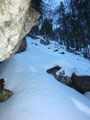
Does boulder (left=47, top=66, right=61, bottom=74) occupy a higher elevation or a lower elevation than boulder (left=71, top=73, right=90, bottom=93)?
higher

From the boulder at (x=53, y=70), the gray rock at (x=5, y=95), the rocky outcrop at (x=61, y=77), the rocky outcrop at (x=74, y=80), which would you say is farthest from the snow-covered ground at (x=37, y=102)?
the rocky outcrop at (x=74, y=80)

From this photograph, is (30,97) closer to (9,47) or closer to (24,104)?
(24,104)

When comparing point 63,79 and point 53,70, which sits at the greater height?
point 53,70

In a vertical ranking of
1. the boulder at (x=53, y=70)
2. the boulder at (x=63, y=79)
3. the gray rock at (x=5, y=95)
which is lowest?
the boulder at (x=63, y=79)

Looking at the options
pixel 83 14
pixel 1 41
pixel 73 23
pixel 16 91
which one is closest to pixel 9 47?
pixel 1 41

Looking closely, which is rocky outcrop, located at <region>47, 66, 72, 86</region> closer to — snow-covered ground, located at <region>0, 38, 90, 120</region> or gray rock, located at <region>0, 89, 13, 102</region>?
snow-covered ground, located at <region>0, 38, 90, 120</region>

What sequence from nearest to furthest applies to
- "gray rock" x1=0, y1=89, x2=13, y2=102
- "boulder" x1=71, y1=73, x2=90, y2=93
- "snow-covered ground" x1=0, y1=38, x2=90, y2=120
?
1. "snow-covered ground" x1=0, y1=38, x2=90, y2=120
2. "gray rock" x1=0, y1=89, x2=13, y2=102
3. "boulder" x1=71, y1=73, x2=90, y2=93

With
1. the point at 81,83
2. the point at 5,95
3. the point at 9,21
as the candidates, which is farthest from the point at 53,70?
the point at 9,21

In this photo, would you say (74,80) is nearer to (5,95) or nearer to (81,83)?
(81,83)

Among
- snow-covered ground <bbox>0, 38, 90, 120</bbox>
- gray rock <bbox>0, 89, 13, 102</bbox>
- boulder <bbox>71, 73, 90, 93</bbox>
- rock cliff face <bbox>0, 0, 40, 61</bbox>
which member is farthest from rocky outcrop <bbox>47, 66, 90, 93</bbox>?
rock cliff face <bbox>0, 0, 40, 61</bbox>

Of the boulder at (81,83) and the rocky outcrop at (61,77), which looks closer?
the boulder at (81,83)

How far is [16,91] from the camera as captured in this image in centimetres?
396

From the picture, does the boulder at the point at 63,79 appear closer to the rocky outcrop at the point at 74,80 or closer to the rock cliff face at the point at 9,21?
the rocky outcrop at the point at 74,80

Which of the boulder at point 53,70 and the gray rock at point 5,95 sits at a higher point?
the gray rock at point 5,95
